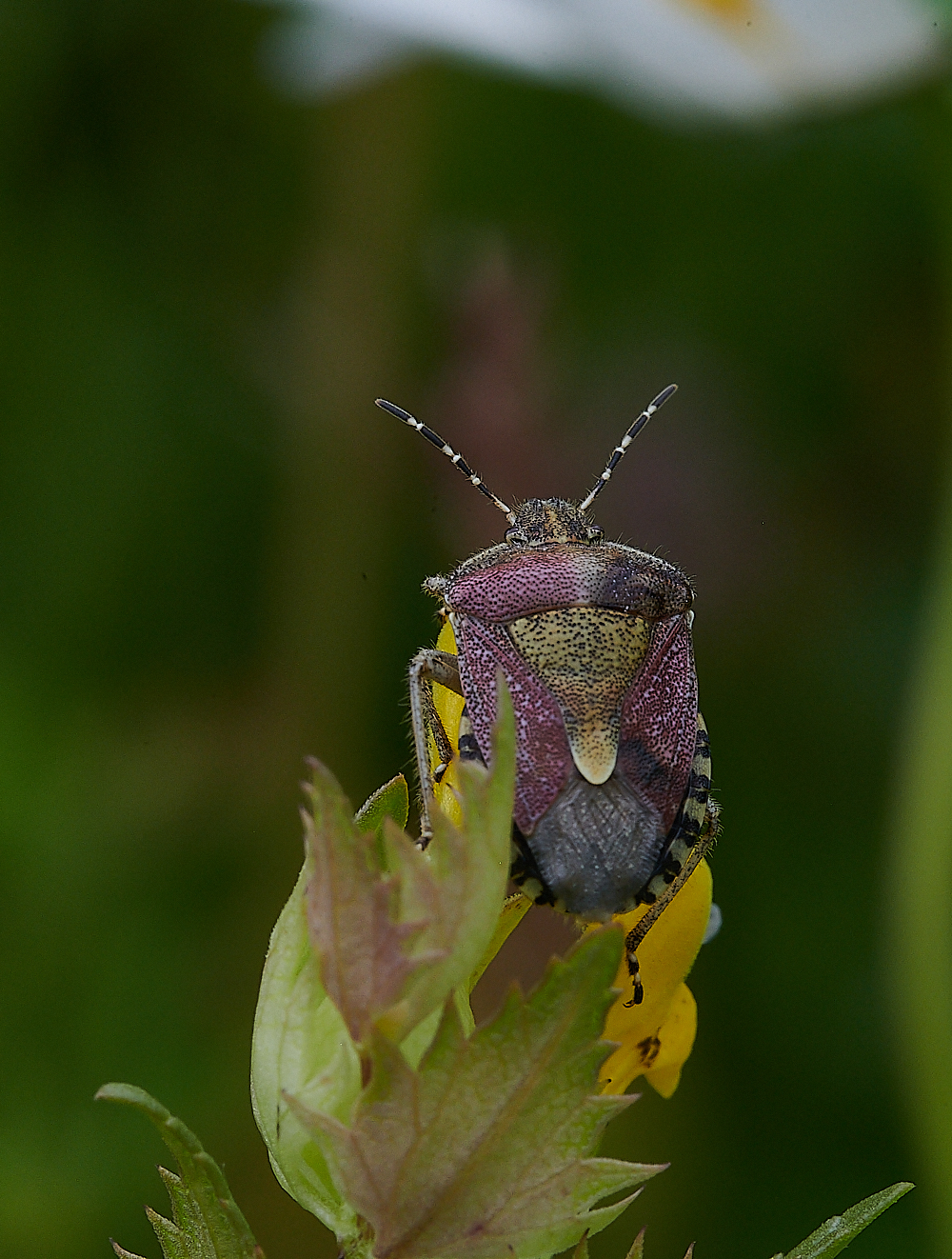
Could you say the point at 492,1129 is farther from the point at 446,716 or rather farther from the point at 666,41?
the point at 666,41

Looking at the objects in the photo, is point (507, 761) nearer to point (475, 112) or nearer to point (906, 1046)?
point (906, 1046)

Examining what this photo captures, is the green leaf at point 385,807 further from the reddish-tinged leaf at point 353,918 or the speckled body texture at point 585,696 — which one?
the reddish-tinged leaf at point 353,918

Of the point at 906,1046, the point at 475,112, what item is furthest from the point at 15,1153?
the point at 475,112

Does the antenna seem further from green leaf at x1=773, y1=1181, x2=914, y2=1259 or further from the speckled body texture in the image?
green leaf at x1=773, y1=1181, x2=914, y2=1259

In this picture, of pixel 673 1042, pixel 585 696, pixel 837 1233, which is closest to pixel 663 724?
pixel 585 696

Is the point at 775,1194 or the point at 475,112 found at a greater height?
the point at 475,112

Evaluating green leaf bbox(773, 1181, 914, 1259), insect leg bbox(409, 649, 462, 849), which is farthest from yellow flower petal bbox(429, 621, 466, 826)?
green leaf bbox(773, 1181, 914, 1259)
